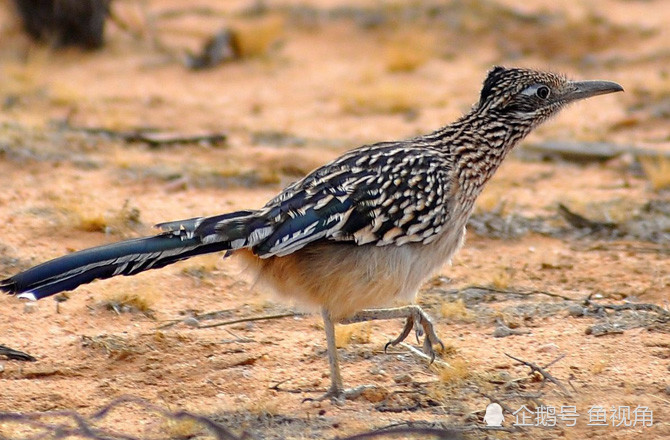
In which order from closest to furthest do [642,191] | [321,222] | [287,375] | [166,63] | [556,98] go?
[321,222] < [287,375] < [556,98] < [642,191] < [166,63]

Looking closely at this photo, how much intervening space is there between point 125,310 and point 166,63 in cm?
739

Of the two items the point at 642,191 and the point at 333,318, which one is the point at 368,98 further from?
the point at 333,318

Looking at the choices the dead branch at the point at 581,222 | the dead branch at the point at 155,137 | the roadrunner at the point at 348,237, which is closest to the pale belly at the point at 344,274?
the roadrunner at the point at 348,237

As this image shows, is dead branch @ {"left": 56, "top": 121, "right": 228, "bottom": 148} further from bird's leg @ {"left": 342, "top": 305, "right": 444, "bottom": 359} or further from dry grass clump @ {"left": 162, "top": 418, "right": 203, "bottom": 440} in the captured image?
dry grass clump @ {"left": 162, "top": 418, "right": 203, "bottom": 440}

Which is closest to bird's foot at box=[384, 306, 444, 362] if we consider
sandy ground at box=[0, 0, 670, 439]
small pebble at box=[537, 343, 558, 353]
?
sandy ground at box=[0, 0, 670, 439]

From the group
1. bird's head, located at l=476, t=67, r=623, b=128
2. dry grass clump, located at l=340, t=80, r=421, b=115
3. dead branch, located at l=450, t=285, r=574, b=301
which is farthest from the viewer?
dry grass clump, located at l=340, t=80, r=421, b=115

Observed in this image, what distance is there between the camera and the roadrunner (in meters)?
4.77

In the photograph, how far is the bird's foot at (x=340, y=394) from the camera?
5072mm

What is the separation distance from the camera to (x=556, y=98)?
5.93 m

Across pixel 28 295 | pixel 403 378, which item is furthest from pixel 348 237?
Result: pixel 28 295

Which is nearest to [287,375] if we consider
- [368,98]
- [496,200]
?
[496,200]

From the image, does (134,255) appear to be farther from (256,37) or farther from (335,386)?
(256,37)

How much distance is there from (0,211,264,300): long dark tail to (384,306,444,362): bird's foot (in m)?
1.00

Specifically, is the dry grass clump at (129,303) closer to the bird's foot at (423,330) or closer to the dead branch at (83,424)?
the dead branch at (83,424)
